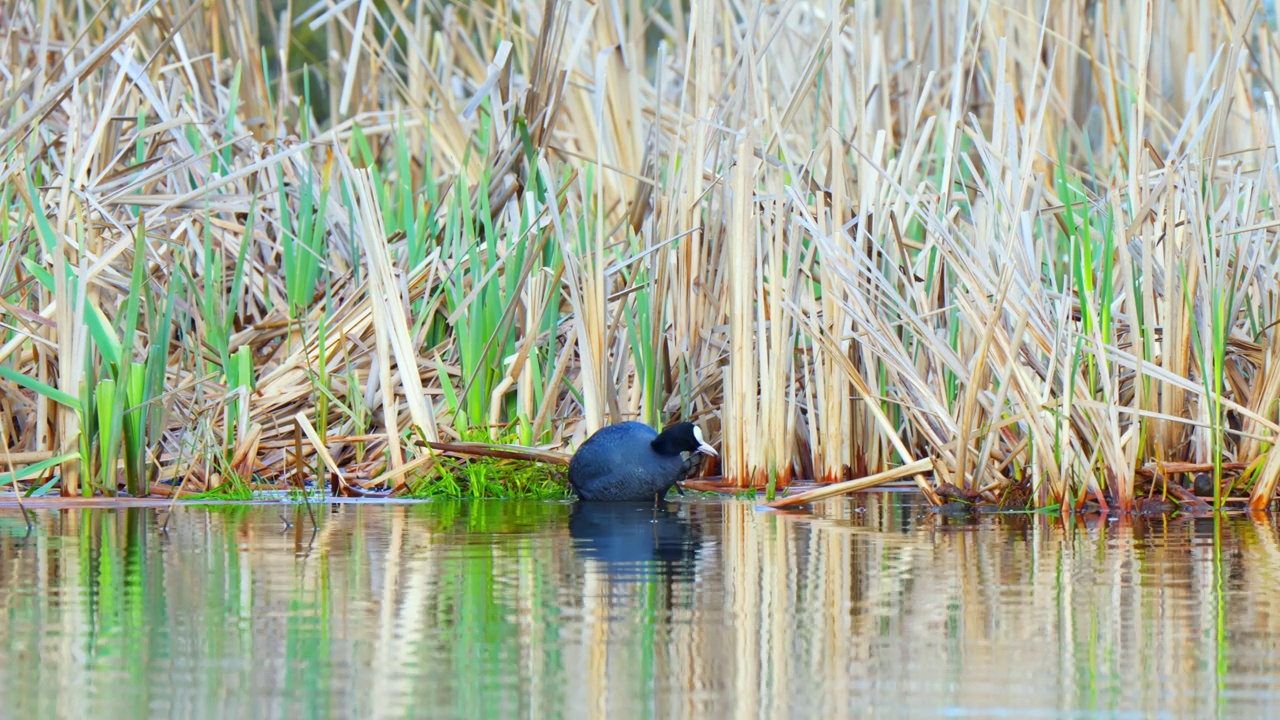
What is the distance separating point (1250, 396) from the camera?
580 centimetres

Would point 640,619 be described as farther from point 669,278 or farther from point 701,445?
point 669,278

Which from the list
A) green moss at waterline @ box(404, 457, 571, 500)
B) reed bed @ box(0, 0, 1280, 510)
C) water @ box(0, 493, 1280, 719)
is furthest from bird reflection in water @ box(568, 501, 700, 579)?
reed bed @ box(0, 0, 1280, 510)

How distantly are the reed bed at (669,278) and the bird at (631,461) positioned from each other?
12.3 inches

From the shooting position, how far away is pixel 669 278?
22.8 feet

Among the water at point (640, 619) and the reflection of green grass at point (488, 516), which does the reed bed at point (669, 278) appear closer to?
the reflection of green grass at point (488, 516)

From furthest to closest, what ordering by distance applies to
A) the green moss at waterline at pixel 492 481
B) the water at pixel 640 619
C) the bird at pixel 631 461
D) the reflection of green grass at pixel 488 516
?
the green moss at waterline at pixel 492 481
the bird at pixel 631 461
the reflection of green grass at pixel 488 516
the water at pixel 640 619

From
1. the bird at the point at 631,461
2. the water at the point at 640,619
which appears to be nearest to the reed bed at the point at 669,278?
the bird at the point at 631,461

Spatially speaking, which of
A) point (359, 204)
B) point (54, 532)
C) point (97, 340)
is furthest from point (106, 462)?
point (359, 204)

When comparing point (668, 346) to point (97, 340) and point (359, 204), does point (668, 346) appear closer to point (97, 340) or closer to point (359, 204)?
point (359, 204)

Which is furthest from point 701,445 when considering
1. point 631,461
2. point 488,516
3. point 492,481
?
point 488,516

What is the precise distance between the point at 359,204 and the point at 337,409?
0.84 metres

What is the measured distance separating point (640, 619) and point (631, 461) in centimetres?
262

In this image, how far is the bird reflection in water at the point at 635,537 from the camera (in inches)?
174

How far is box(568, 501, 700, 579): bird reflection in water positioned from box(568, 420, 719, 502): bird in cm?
6
